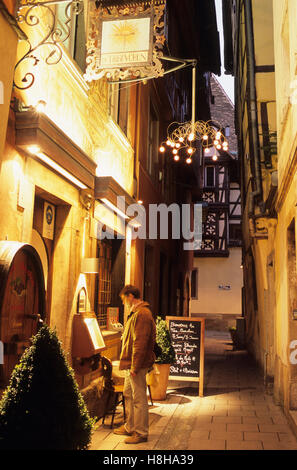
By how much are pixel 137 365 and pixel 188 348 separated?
384 centimetres

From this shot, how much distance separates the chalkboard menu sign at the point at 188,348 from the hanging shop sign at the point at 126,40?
5070mm

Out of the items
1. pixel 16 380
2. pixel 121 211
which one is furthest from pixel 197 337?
pixel 16 380

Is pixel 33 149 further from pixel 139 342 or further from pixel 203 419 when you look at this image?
pixel 203 419

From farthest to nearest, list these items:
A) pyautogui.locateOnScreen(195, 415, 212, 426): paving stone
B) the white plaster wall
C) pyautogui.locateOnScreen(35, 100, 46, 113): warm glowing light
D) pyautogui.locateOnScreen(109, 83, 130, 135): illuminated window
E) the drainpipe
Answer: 1. the white plaster wall
2. the drainpipe
3. pyautogui.locateOnScreen(109, 83, 130, 135): illuminated window
4. pyautogui.locateOnScreen(195, 415, 212, 426): paving stone
5. pyautogui.locateOnScreen(35, 100, 46, 113): warm glowing light

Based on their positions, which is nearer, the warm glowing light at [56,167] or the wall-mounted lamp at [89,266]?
the warm glowing light at [56,167]

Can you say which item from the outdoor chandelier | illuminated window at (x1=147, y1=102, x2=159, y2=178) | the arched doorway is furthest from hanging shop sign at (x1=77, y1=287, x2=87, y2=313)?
illuminated window at (x1=147, y1=102, x2=159, y2=178)

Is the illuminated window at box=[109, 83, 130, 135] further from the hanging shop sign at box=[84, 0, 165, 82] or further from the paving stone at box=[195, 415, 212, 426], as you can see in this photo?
the paving stone at box=[195, 415, 212, 426]

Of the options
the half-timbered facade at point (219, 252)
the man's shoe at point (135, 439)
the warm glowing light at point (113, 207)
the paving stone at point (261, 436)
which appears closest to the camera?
the man's shoe at point (135, 439)

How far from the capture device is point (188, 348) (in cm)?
966

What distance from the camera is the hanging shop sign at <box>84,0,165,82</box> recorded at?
20.5ft

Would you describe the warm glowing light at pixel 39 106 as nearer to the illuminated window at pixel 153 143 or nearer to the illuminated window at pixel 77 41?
A: the illuminated window at pixel 77 41

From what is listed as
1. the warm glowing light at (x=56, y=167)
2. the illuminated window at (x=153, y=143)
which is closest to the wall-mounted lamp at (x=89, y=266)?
the warm glowing light at (x=56, y=167)

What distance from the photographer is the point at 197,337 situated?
9.70 meters

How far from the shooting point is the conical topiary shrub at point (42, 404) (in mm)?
3652
